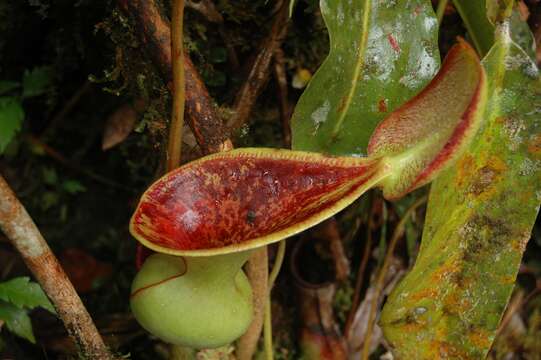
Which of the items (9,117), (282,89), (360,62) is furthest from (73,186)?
(360,62)

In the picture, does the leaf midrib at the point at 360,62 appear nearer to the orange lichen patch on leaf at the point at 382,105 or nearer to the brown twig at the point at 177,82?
the orange lichen patch on leaf at the point at 382,105

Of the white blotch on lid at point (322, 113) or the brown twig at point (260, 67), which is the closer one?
the white blotch on lid at point (322, 113)

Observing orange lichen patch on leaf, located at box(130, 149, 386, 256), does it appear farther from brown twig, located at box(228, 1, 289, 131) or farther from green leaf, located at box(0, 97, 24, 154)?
green leaf, located at box(0, 97, 24, 154)

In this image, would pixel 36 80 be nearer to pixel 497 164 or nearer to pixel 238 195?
pixel 238 195

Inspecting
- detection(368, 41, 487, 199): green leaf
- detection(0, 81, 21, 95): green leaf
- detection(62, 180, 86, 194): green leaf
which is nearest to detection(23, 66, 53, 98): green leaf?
detection(0, 81, 21, 95): green leaf

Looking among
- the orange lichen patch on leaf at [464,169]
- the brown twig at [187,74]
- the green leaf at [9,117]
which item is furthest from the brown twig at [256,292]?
the green leaf at [9,117]

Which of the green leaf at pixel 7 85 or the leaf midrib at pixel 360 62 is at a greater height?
the leaf midrib at pixel 360 62

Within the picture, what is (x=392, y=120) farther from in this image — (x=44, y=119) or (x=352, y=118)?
(x=44, y=119)
